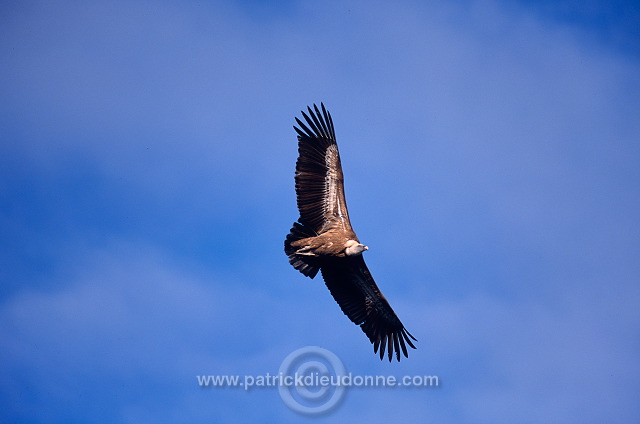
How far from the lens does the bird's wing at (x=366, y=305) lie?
1547 cm

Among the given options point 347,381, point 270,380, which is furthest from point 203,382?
point 347,381

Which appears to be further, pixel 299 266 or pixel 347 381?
pixel 347 381

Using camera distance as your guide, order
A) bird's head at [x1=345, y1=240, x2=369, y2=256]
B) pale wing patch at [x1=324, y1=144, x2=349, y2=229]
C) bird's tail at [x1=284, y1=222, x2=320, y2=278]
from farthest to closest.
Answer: pale wing patch at [x1=324, y1=144, x2=349, y2=229], bird's tail at [x1=284, y1=222, x2=320, y2=278], bird's head at [x1=345, y1=240, x2=369, y2=256]

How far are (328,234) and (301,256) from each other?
2.37 feet

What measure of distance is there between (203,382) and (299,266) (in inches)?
135

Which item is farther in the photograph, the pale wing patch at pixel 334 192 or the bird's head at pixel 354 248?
the pale wing patch at pixel 334 192

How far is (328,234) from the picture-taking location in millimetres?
14883

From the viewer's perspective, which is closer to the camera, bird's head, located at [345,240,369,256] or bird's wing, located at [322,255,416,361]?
bird's head, located at [345,240,369,256]

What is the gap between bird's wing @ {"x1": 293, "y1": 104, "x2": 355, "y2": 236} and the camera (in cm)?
1514

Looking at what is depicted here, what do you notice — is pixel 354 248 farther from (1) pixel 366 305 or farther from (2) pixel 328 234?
(1) pixel 366 305

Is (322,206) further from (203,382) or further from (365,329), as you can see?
(203,382)

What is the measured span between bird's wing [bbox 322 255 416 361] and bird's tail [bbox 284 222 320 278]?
0.40 m

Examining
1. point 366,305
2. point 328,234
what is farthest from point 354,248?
point 366,305

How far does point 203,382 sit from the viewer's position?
51.4 feet
